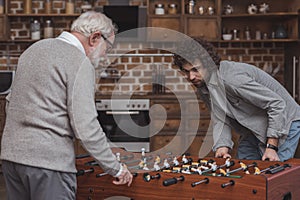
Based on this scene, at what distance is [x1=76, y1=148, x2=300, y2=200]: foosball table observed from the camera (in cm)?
245

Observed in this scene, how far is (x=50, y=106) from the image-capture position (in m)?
2.29

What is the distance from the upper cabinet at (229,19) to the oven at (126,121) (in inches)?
34.6

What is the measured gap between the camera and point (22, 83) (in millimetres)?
2328

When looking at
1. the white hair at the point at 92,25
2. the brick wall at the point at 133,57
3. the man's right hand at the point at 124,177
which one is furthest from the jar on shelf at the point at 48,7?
the man's right hand at the point at 124,177

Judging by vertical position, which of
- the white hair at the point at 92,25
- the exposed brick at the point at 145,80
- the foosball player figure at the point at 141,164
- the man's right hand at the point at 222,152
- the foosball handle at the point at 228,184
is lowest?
the man's right hand at the point at 222,152

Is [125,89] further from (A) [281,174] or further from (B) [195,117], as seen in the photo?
(A) [281,174]

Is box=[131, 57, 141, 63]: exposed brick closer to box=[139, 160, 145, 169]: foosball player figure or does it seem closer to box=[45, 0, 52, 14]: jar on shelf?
box=[45, 0, 52, 14]: jar on shelf

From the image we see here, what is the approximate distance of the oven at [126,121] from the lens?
6035 mm

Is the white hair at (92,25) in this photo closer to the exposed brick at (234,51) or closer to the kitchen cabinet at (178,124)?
the kitchen cabinet at (178,124)

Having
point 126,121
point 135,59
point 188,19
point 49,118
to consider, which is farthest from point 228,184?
point 135,59

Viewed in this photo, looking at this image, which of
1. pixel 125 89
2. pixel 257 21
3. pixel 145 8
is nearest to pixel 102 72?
pixel 125 89

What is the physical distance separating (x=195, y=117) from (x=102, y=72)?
1303 mm

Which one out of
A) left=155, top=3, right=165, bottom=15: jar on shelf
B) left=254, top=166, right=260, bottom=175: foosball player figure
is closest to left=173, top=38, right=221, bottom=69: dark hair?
left=254, top=166, right=260, bottom=175: foosball player figure

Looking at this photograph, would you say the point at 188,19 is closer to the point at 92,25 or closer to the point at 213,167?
the point at 213,167
